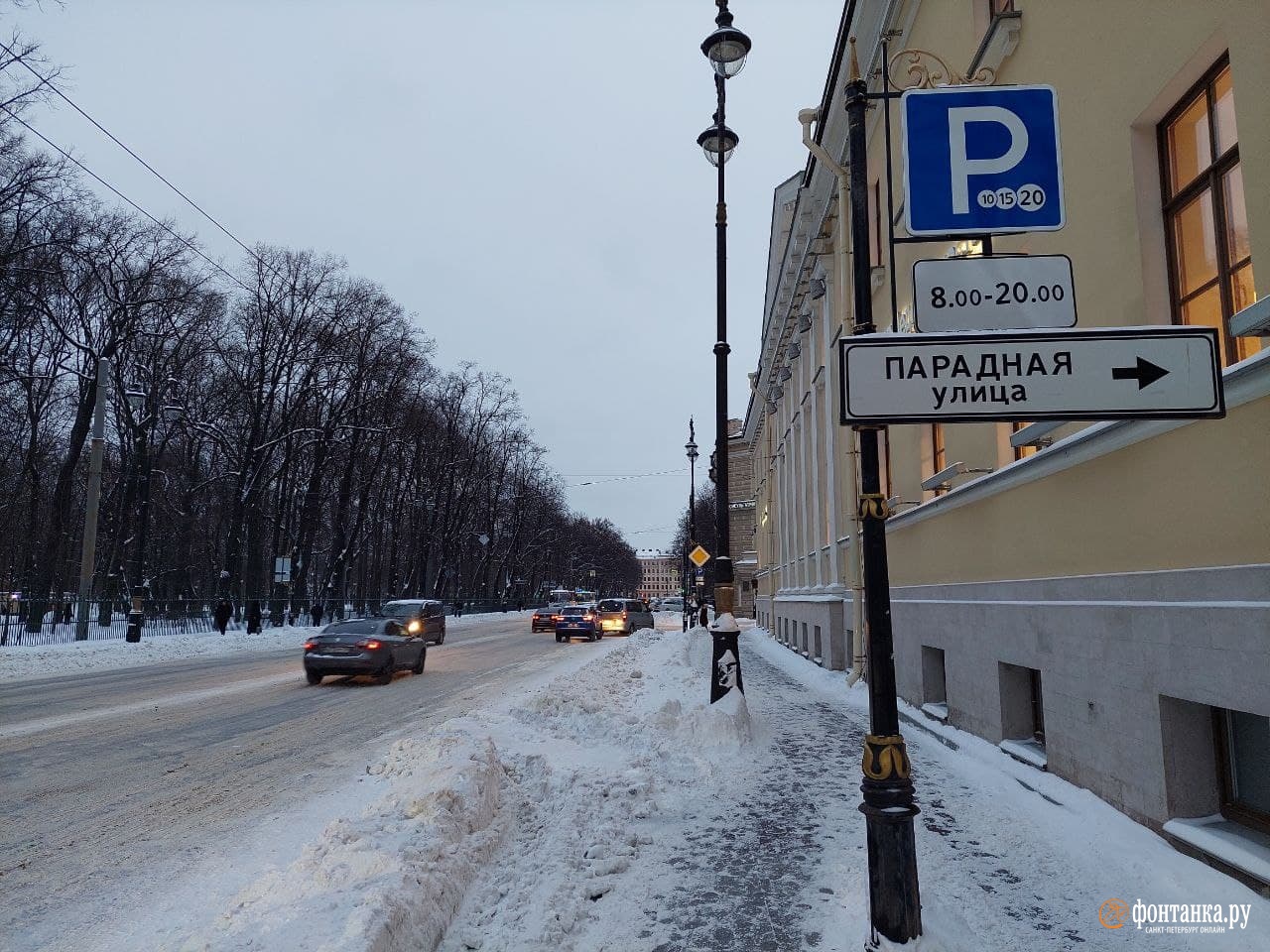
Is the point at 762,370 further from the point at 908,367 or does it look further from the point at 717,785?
the point at 908,367

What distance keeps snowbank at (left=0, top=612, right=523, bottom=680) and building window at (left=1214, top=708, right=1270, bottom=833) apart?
2045cm

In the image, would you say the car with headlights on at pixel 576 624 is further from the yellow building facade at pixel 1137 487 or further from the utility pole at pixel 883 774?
the utility pole at pixel 883 774

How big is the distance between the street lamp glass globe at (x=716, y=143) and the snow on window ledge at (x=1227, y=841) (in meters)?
10.5

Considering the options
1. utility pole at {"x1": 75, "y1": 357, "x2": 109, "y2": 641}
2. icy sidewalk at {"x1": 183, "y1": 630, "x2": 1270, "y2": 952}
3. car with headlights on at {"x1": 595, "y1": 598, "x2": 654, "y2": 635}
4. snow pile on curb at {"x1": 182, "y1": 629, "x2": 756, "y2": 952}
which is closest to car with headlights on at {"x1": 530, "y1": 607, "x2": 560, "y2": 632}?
car with headlights on at {"x1": 595, "y1": 598, "x2": 654, "y2": 635}

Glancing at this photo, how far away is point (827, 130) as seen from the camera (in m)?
15.6

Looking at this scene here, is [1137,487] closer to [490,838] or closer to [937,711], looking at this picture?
[490,838]

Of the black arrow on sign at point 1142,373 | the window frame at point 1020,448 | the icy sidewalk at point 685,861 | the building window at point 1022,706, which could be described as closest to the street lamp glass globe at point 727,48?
the window frame at point 1020,448

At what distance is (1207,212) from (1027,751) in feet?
15.2

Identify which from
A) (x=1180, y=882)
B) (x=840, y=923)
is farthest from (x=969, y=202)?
(x=1180, y=882)

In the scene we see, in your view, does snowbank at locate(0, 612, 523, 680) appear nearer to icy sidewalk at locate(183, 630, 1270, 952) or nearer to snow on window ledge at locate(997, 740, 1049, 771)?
icy sidewalk at locate(183, 630, 1270, 952)

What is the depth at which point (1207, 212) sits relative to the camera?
17.7ft

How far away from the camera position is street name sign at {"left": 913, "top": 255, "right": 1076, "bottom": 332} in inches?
141

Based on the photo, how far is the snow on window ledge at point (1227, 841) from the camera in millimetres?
4268

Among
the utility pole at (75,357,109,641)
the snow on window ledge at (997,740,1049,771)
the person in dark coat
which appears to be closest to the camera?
the snow on window ledge at (997,740,1049,771)
